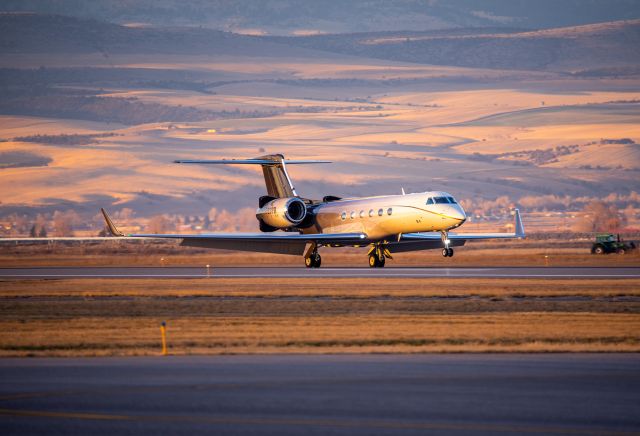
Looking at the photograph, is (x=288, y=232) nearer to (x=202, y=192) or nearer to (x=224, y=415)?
(x=224, y=415)

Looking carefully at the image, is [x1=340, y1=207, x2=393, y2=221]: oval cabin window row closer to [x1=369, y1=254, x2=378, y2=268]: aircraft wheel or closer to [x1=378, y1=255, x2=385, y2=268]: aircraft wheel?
[x1=369, y1=254, x2=378, y2=268]: aircraft wheel

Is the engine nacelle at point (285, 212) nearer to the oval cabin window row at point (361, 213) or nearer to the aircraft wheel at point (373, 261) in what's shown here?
the oval cabin window row at point (361, 213)

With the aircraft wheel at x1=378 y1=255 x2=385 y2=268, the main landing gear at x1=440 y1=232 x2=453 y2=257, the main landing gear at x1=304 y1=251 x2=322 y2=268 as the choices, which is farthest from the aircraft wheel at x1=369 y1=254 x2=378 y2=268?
the main landing gear at x1=440 y1=232 x2=453 y2=257

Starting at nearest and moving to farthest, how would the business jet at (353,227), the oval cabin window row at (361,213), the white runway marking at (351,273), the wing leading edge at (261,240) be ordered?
the white runway marking at (351,273) → the business jet at (353,227) → the oval cabin window row at (361,213) → the wing leading edge at (261,240)

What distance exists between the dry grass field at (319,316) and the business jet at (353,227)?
5.63 m

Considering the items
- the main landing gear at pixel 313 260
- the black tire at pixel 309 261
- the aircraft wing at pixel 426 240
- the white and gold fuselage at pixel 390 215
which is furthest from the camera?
the black tire at pixel 309 261

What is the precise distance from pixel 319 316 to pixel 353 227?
72.3 ft

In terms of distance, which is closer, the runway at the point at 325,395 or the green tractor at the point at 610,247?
the runway at the point at 325,395

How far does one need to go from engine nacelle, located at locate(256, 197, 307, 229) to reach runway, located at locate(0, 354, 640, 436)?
31298mm

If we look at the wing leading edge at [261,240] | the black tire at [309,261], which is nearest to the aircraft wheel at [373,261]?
the wing leading edge at [261,240]

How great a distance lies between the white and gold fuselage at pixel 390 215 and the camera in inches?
1847

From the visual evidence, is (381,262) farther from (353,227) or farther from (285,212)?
(285,212)

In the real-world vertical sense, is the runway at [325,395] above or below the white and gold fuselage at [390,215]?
below

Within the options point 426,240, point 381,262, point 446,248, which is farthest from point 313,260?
point 446,248
